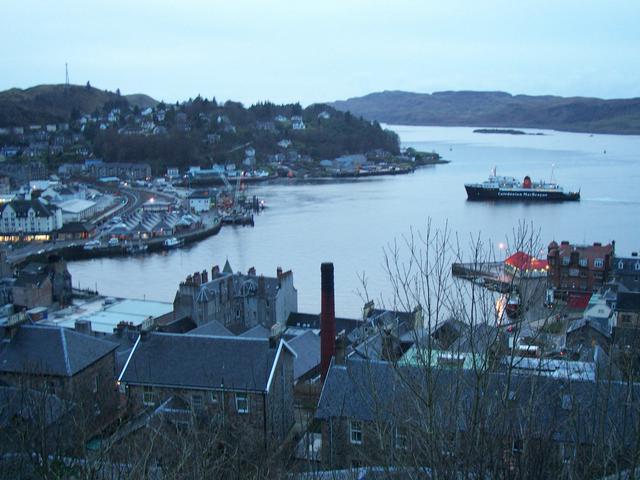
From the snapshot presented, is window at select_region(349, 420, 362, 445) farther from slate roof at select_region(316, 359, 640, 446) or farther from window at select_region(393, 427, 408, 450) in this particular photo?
window at select_region(393, 427, 408, 450)

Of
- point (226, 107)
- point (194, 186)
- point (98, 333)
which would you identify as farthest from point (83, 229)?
point (226, 107)

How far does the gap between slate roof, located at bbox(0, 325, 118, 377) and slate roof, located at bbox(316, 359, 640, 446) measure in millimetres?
1599

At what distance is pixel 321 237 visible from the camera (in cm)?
1416

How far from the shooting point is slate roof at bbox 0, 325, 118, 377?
160 inches

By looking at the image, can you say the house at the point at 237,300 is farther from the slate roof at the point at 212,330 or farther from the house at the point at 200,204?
the house at the point at 200,204

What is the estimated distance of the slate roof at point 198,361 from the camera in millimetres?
3805

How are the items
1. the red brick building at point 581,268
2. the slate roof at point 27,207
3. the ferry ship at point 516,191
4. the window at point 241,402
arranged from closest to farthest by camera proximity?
the window at point 241,402
the red brick building at point 581,268
the slate roof at point 27,207
the ferry ship at point 516,191

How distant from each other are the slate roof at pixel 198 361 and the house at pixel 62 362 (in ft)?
0.84

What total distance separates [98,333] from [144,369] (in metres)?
2.48

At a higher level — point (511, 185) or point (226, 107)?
point (226, 107)

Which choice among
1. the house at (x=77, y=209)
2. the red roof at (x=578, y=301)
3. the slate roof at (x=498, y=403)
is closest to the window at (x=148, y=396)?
the slate roof at (x=498, y=403)

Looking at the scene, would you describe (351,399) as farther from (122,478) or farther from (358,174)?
(358,174)

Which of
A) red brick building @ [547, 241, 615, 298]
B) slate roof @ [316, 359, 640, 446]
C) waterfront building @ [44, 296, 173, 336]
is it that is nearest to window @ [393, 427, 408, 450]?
slate roof @ [316, 359, 640, 446]

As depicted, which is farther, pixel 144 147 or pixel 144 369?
pixel 144 147
